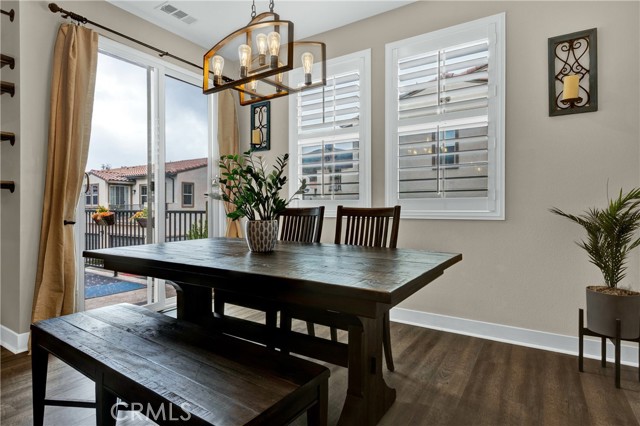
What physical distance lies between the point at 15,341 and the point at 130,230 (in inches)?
51.7

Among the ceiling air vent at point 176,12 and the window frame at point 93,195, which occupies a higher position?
the ceiling air vent at point 176,12

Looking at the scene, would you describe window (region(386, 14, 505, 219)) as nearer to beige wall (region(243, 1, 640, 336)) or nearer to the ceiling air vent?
beige wall (region(243, 1, 640, 336))

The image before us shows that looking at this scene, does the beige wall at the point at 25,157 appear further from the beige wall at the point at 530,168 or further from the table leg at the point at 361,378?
the table leg at the point at 361,378

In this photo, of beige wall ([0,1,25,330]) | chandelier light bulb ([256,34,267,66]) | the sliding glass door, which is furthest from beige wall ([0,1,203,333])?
chandelier light bulb ([256,34,267,66])

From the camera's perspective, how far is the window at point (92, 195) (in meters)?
3.02

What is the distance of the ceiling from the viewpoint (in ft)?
10.0

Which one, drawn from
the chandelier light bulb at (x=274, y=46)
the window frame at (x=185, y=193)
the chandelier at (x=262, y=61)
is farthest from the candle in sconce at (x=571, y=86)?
the window frame at (x=185, y=193)

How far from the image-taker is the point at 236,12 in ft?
10.5

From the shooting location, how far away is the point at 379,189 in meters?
3.23

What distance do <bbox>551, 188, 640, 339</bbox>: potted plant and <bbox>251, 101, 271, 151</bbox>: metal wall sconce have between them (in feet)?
10.1

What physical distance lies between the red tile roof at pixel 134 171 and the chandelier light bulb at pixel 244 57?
6.14ft

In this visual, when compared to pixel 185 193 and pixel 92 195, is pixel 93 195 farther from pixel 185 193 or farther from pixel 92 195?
pixel 185 193

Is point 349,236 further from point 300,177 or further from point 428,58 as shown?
point 428,58

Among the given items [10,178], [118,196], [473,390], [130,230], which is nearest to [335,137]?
[118,196]
